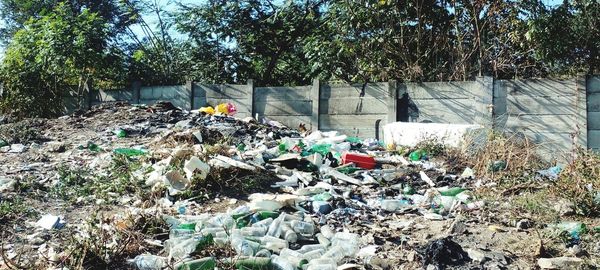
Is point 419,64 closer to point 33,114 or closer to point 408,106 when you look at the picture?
point 408,106

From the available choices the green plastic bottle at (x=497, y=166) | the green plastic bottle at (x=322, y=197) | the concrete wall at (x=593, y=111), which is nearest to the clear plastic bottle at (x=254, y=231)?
the green plastic bottle at (x=322, y=197)

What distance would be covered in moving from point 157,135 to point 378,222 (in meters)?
3.83

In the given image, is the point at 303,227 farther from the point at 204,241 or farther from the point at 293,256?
the point at 204,241

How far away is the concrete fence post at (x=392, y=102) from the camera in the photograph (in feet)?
25.0

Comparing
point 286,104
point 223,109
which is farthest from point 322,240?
point 223,109

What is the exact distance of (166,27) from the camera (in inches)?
455

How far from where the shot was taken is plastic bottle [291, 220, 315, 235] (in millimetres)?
3627

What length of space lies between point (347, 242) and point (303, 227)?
0.32 metres

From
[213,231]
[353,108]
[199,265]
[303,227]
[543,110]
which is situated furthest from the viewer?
[353,108]

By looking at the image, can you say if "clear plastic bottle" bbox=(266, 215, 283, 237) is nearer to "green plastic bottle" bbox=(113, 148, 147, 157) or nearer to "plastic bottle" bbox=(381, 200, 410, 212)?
"plastic bottle" bbox=(381, 200, 410, 212)

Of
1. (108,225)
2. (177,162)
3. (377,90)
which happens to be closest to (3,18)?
(377,90)

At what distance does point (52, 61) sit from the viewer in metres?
9.75

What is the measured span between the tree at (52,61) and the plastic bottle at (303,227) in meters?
7.31

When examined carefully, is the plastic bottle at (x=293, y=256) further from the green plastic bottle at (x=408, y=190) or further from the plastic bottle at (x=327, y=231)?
the green plastic bottle at (x=408, y=190)
